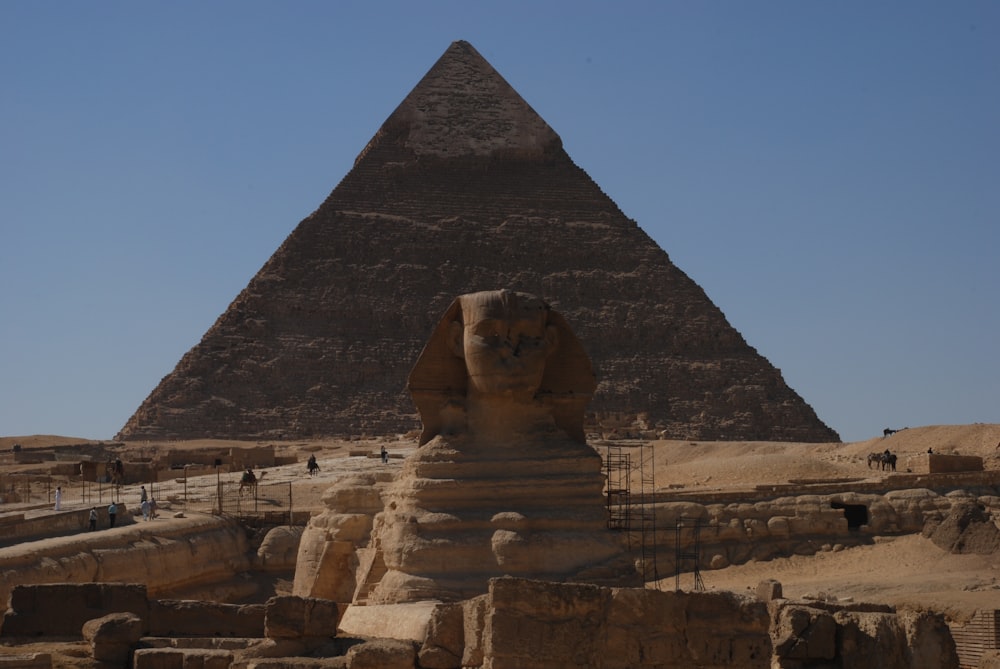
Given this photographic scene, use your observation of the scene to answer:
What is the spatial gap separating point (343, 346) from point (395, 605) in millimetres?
133034

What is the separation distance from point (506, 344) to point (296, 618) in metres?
3.95

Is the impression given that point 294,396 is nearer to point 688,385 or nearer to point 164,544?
point 688,385

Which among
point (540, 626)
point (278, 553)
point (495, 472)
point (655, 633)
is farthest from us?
point (278, 553)

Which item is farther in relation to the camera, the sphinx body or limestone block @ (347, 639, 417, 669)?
the sphinx body

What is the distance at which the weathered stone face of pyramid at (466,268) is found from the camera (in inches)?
5472

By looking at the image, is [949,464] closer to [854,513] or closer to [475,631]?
[854,513]

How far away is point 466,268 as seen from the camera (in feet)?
477

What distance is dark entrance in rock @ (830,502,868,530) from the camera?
15547 millimetres

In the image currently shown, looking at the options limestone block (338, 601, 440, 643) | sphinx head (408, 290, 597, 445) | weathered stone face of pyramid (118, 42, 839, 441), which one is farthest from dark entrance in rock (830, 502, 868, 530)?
weathered stone face of pyramid (118, 42, 839, 441)

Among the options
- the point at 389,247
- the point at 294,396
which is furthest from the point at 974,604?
the point at 389,247

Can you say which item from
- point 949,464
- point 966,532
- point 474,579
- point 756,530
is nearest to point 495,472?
point 474,579

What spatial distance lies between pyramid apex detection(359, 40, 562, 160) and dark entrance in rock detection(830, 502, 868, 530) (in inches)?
5114

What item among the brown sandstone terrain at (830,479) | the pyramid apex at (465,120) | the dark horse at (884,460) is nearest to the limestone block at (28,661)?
the brown sandstone terrain at (830,479)

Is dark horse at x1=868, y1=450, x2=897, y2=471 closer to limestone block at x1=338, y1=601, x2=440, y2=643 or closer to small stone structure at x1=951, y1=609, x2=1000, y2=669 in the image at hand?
small stone structure at x1=951, y1=609, x2=1000, y2=669
